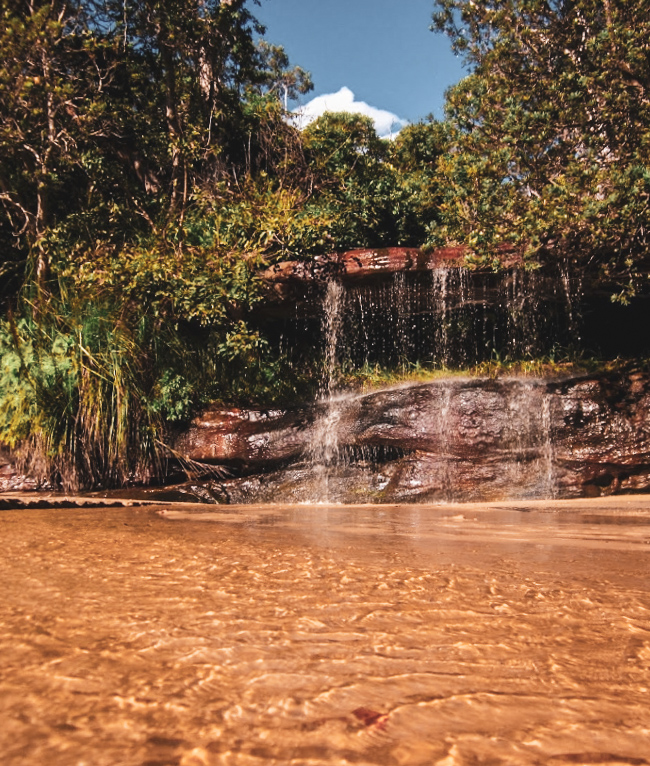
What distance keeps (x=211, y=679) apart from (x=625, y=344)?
10863 millimetres

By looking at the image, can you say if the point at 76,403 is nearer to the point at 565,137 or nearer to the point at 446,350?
the point at 446,350

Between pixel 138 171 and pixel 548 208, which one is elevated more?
pixel 138 171

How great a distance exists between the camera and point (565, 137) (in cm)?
900

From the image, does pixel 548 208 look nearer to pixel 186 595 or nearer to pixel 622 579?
pixel 622 579

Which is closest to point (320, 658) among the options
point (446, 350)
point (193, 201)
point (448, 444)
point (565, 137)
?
point (448, 444)

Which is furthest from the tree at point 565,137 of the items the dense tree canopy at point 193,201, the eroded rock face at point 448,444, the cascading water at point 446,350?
the eroded rock face at point 448,444

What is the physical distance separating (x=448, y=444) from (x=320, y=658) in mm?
6243

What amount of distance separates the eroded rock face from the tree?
1960 millimetres

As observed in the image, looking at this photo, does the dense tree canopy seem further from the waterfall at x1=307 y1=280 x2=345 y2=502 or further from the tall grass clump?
the waterfall at x1=307 y1=280 x2=345 y2=502

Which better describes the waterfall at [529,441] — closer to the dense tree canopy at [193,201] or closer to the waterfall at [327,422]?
the dense tree canopy at [193,201]

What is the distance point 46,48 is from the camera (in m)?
8.50

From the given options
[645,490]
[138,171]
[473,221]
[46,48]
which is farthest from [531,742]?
[138,171]

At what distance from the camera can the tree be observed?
7297 mm

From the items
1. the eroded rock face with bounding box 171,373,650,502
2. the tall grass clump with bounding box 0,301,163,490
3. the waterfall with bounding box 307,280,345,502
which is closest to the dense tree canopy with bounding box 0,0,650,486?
the tall grass clump with bounding box 0,301,163,490
